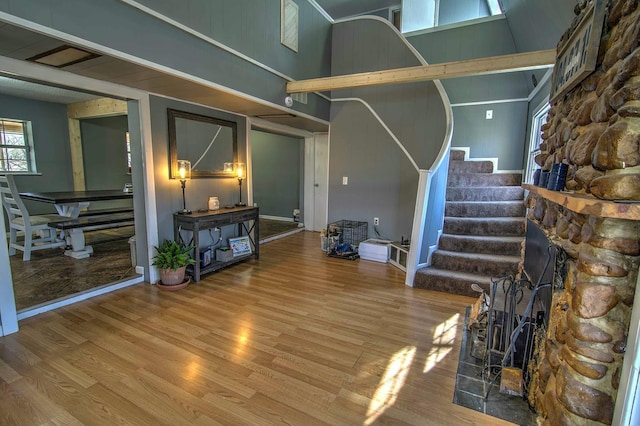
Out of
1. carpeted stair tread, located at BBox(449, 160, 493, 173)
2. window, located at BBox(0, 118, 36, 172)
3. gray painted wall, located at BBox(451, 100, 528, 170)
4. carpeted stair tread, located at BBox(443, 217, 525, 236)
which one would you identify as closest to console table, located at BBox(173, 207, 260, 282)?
carpeted stair tread, located at BBox(443, 217, 525, 236)

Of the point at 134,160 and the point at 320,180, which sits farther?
the point at 320,180

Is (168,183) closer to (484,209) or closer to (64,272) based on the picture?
(64,272)

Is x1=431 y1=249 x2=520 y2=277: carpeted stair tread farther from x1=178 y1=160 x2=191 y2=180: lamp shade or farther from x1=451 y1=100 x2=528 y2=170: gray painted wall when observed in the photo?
x1=178 y1=160 x2=191 y2=180: lamp shade

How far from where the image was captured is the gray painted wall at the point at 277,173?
285 inches

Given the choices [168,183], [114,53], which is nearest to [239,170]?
[168,183]

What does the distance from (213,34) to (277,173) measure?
15.1 feet

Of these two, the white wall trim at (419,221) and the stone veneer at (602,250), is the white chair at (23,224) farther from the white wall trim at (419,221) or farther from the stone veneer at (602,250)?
the stone veneer at (602,250)

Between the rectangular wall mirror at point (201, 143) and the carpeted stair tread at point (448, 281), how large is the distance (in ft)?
10.1

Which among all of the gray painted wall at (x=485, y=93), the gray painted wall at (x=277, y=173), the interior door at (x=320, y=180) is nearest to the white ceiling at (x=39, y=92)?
the gray painted wall at (x=277, y=173)

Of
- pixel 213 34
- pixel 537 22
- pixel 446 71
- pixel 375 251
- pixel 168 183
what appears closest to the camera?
pixel 213 34

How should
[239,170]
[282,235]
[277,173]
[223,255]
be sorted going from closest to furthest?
[223,255] → [239,170] → [282,235] → [277,173]

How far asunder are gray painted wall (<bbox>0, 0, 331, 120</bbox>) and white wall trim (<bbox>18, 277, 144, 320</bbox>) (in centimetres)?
245

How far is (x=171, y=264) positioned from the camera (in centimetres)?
338

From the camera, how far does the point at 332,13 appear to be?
20.1 feet
